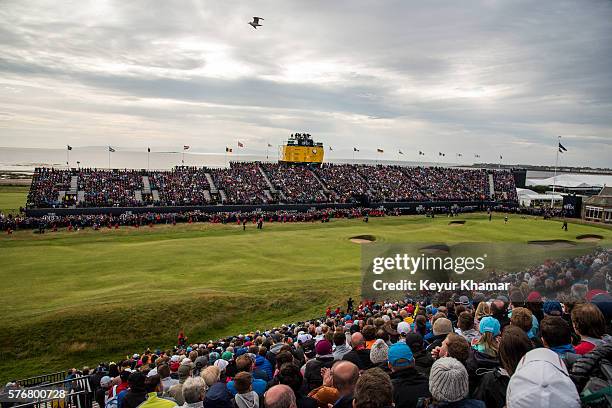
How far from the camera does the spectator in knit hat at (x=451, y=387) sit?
13.0 ft

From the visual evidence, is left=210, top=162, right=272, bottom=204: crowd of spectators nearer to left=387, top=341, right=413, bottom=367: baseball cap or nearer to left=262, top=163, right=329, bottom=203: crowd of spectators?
left=262, top=163, right=329, bottom=203: crowd of spectators

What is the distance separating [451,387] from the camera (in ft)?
13.0

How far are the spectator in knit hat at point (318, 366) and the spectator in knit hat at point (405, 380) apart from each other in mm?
1836

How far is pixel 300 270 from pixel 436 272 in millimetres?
17271

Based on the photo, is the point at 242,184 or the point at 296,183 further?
the point at 296,183

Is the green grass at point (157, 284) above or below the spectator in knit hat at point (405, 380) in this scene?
below

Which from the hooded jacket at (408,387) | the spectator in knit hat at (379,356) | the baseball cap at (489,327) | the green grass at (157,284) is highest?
the baseball cap at (489,327)

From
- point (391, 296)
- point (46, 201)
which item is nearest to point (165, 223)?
point (46, 201)

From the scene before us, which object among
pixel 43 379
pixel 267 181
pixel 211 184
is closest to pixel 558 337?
pixel 43 379

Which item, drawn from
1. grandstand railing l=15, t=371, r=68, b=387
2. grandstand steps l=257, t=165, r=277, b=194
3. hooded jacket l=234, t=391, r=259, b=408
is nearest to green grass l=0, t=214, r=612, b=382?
grandstand railing l=15, t=371, r=68, b=387

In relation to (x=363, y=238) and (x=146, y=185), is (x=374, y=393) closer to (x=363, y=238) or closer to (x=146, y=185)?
(x=363, y=238)

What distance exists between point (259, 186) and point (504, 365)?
63.2 m

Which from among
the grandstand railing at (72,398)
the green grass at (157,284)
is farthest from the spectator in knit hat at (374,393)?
the green grass at (157,284)

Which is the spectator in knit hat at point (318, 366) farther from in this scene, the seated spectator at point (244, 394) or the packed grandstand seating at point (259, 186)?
the packed grandstand seating at point (259, 186)
